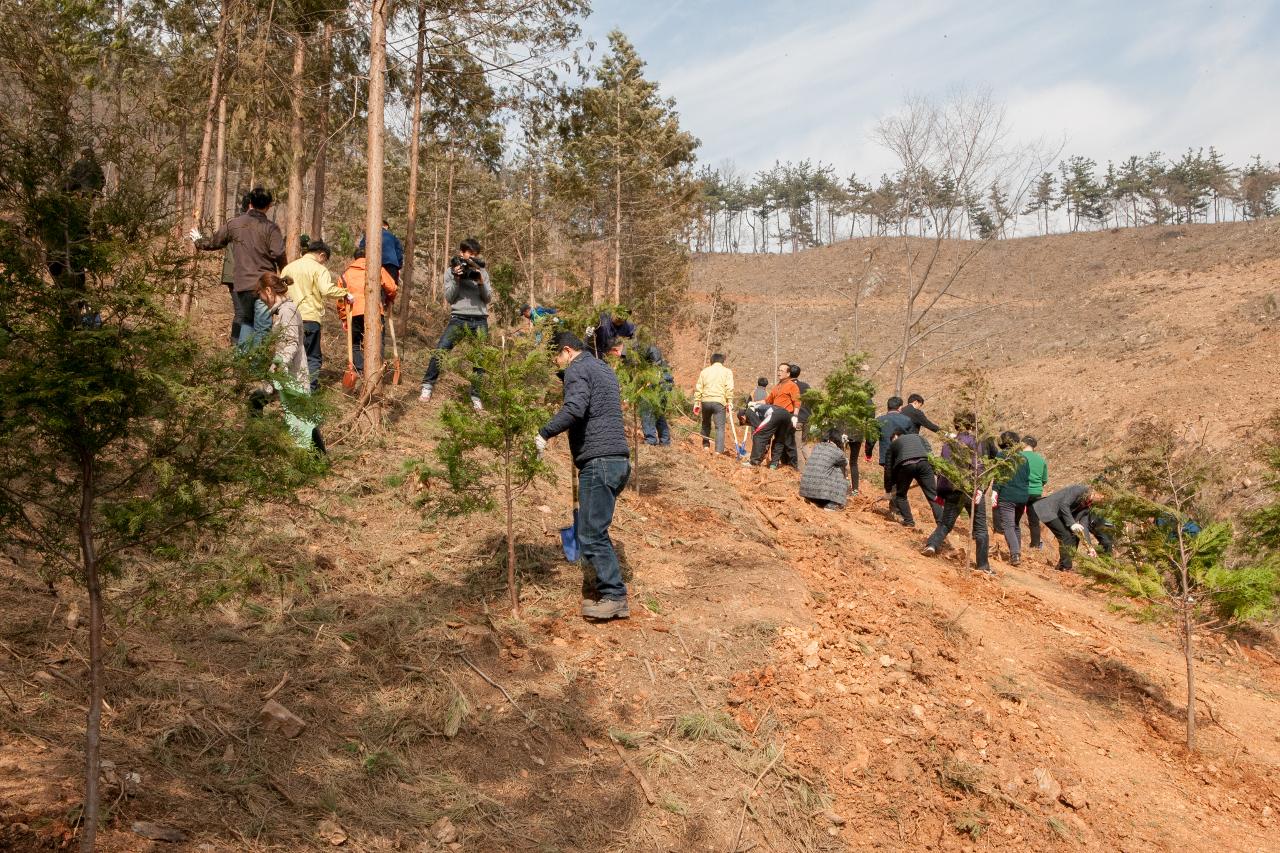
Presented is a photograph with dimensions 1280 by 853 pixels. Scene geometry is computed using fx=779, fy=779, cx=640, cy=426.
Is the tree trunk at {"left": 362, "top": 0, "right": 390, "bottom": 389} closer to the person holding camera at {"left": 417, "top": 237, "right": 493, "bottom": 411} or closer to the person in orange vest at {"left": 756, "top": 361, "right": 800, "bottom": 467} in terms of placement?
the person holding camera at {"left": 417, "top": 237, "right": 493, "bottom": 411}

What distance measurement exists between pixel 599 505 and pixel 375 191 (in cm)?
426

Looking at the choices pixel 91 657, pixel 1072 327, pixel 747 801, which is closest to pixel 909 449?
pixel 747 801

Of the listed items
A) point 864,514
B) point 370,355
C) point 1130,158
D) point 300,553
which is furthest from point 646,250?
point 1130,158

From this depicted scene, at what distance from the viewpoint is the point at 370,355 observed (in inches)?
300

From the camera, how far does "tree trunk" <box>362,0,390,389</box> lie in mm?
A: 7469

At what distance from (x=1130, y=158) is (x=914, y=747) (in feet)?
250

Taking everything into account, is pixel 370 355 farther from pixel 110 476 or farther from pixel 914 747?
pixel 914 747

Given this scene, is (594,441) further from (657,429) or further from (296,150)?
(296,150)

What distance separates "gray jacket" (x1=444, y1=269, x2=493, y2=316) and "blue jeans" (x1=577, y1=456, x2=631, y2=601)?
12.3ft

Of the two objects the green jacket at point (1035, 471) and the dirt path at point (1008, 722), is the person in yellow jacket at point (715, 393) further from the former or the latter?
the dirt path at point (1008, 722)

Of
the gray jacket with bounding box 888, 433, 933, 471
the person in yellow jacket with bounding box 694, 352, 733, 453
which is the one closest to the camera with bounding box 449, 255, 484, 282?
the person in yellow jacket with bounding box 694, 352, 733, 453

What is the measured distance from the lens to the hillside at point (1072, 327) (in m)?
22.0

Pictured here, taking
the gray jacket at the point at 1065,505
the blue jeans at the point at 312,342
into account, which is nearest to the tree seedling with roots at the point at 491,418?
the blue jeans at the point at 312,342

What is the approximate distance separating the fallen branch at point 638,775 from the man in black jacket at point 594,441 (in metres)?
1.30
